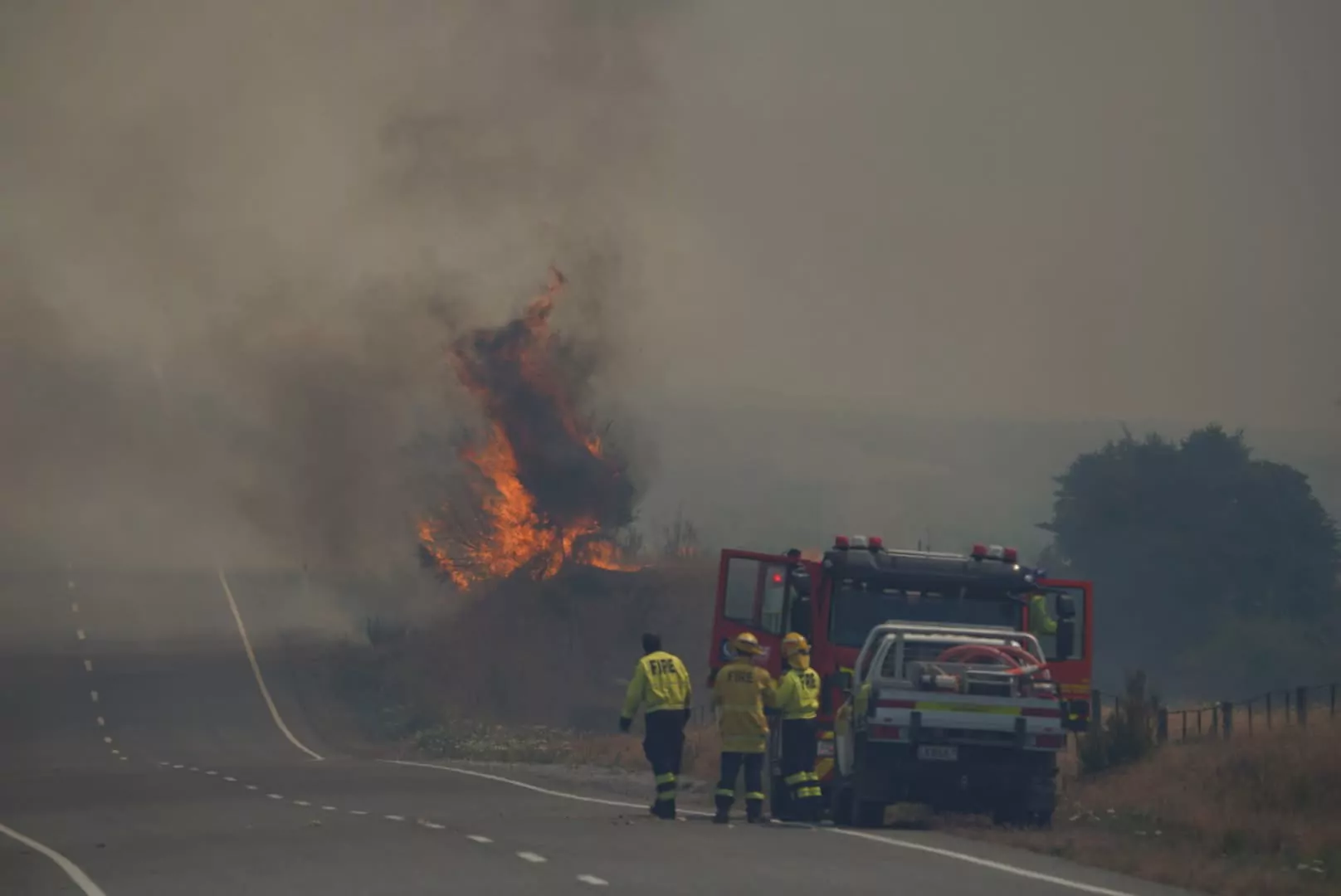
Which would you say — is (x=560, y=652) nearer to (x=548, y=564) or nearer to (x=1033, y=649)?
(x=548, y=564)

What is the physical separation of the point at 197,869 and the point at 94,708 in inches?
2038

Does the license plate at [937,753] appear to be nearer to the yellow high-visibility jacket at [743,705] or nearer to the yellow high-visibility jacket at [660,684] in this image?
the yellow high-visibility jacket at [743,705]

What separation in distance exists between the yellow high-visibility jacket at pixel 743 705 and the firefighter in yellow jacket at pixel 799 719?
0.34m

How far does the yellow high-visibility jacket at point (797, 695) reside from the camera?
23016 millimetres

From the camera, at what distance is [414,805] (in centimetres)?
2677

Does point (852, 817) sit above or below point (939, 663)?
below

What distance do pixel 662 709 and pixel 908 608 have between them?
14.6ft

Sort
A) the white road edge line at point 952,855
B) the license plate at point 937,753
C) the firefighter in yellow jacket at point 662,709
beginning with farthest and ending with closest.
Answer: the firefighter in yellow jacket at point 662,709 → the license plate at point 937,753 → the white road edge line at point 952,855

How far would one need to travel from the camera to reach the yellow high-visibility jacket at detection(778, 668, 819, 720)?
23.0m

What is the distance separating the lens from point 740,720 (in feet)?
74.6

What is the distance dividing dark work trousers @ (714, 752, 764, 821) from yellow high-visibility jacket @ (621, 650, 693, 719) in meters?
0.80

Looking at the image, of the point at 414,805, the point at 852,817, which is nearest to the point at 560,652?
the point at 414,805

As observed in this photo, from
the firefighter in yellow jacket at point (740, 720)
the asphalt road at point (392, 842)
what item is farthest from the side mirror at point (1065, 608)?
→ the asphalt road at point (392, 842)

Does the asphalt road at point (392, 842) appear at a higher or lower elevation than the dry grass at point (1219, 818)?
lower
